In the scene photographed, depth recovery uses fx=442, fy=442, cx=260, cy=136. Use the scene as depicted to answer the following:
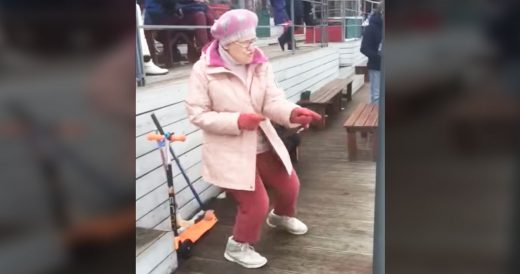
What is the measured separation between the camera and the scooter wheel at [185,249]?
90 centimetres

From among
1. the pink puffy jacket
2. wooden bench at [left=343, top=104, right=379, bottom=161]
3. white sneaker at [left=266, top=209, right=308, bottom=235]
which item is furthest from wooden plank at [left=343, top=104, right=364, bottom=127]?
white sneaker at [left=266, top=209, right=308, bottom=235]

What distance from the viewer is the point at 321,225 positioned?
3.12ft

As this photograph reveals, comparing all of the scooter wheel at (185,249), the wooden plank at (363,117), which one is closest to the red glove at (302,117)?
the wooden plank at (363,117)

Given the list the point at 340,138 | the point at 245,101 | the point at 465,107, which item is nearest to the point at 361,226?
the point at 340,138

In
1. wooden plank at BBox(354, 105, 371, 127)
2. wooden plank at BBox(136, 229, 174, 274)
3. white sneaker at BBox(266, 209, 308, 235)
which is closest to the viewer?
wooden plank at BBox(354, 105, 371, 127)

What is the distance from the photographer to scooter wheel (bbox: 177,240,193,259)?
897 millimetres

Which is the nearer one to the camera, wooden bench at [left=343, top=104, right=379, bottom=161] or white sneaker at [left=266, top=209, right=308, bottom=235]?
wooden bench at [left=343, top=104, right=379, bottom=161]

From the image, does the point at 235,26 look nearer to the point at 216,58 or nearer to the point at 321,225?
the point at 216,58

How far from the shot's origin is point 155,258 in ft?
2.75

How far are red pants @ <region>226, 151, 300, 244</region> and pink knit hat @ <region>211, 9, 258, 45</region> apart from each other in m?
0.26

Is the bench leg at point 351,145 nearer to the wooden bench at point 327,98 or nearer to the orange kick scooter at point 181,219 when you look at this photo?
the wooden bench at point 327,98

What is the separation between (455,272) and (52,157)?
32 centimetres

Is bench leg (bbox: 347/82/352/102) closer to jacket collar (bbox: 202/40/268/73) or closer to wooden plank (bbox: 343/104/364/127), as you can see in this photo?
wooden plank (bbox: 343/104/364/127)

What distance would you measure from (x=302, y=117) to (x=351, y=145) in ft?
0.48
